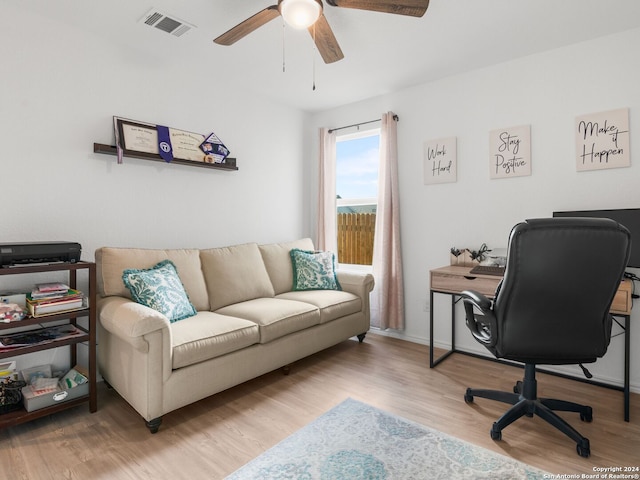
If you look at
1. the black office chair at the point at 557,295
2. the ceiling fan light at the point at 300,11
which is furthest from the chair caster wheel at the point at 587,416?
the ceiling fan light at the point at 300,11

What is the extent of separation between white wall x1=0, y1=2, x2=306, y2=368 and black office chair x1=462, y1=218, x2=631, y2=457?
2.45 metres

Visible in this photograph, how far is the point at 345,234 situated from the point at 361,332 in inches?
48.4

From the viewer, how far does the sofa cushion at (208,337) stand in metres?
2.09

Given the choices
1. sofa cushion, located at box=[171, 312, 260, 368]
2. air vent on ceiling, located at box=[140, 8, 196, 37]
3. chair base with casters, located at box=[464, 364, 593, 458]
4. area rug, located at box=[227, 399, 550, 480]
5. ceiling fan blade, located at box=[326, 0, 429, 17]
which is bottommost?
area rug, located at box=[227, 399, 550, 480]

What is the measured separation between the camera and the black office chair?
1.67 metres

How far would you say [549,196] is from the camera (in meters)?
2.83

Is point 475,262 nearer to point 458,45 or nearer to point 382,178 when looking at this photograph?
point 382,178

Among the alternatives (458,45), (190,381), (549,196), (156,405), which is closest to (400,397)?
(190,381)

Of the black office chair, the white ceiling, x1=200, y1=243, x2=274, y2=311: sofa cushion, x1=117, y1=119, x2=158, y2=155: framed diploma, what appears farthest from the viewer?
x1=200, y1=243, x2=274, y2=311: sofa cushion

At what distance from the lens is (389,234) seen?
3656mm

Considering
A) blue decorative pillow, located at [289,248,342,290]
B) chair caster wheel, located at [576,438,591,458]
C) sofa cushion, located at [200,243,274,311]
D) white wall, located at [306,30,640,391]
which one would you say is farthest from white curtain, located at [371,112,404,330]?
chair caster wheel, located at [576,438,591,458]

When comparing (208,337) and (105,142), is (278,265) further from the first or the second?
(105,142)

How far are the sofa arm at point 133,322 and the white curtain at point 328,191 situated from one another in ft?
7.92

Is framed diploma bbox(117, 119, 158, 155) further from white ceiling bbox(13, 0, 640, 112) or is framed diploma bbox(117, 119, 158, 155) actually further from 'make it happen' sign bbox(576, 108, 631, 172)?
'make it happen' sign bbox(576, 108, 631, 172)
